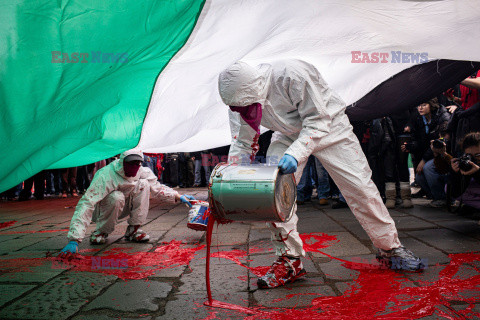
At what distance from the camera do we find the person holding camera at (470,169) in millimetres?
2971

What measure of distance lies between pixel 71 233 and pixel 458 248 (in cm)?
283

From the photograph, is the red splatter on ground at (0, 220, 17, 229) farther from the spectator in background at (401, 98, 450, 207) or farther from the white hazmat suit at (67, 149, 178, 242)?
the spectator in background at (401, 98, 450, 207)

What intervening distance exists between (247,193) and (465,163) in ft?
7.35

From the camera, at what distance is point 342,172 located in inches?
82.4

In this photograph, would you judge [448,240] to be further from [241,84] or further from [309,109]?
[241,84]

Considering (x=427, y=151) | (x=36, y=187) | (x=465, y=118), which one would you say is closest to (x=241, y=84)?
(x=465, y=118)

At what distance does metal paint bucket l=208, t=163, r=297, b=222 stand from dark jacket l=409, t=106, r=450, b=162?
3326 millimetres

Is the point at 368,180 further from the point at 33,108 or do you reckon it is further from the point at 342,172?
the point at 33,108

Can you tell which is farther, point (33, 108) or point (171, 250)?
point (171, 250)

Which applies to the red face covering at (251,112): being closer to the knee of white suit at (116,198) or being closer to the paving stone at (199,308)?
the paving stone at (199,308)

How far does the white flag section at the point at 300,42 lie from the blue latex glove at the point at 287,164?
0.75 m

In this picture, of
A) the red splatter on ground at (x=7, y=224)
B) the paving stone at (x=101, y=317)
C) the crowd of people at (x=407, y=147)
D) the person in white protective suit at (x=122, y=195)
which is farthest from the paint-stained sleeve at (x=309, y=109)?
the red splatter on ground at (x=7, y=224)

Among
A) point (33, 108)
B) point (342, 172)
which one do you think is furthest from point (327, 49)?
point (33, 108)

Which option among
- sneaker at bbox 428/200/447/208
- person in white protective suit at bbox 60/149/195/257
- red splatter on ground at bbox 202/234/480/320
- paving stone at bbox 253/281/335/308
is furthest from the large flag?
sneaker at bbox 428/200/447/208
